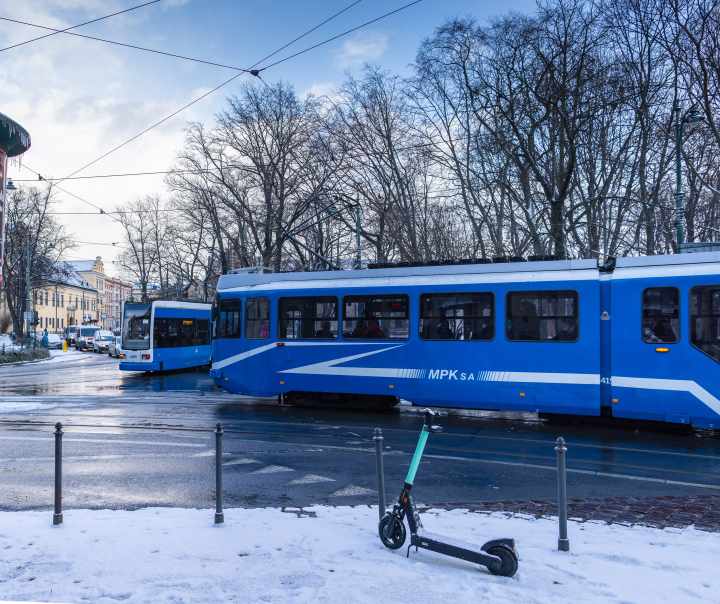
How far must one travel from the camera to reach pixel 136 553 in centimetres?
470

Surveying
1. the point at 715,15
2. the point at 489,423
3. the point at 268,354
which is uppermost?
the point at 715,15

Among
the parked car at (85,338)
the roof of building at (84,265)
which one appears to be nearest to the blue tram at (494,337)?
the parked car at (85,338)

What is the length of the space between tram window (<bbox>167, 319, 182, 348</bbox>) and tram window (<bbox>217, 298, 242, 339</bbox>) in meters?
10.1

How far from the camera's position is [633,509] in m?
6.21

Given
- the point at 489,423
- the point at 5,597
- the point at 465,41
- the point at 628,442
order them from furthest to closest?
the point at 465,41, the point at 489,423, the point at 628,442, the point at 5,597

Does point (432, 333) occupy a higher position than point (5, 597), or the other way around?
point (432, 333)

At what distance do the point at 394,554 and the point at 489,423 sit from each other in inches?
336

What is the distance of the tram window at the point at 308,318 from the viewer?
14.0 metres

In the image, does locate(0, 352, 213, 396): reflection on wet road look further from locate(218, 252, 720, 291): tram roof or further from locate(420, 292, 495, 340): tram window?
locate(420, 292, 495, 340): tram window

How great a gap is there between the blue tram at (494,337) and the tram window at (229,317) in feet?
0.14

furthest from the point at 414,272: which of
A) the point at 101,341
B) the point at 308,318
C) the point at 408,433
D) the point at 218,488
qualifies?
the point at 101,341

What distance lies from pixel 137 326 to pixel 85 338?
38.6 metres

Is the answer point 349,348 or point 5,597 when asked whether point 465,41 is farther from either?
point 5,597

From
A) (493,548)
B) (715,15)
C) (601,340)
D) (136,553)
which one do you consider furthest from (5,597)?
(715,15)
